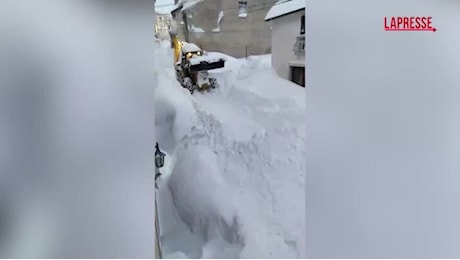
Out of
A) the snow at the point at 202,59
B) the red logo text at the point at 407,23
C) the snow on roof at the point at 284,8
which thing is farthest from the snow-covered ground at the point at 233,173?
the red logo text at the point at 407,23

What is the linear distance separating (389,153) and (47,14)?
1.18 m

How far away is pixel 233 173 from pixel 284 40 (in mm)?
487

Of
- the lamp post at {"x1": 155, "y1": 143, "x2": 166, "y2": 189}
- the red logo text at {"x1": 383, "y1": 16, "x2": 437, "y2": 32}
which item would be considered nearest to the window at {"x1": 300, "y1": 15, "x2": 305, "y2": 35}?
the red logo text at {"x1": 383, "y1": 16, "x2": 437, "y2": 32}

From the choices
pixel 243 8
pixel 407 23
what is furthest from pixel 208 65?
pixel 407 23

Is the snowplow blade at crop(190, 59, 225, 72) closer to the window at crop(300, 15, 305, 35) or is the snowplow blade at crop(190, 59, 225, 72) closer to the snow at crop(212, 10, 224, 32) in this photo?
the snow at crop(212, 10, 224, 32)

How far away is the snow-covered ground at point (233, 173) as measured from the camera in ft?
4.13

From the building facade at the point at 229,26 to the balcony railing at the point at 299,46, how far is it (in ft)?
0.31

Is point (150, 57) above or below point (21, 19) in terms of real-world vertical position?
below

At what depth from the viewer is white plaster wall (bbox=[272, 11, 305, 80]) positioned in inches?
50.0

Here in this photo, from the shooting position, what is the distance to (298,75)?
1.29 meters

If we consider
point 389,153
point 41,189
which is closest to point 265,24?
point 389,153

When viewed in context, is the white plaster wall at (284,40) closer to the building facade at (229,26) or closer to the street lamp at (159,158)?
the building facade at (229,26)

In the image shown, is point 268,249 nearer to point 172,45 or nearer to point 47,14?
point 172,45

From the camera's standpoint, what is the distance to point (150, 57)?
3.90 ft
